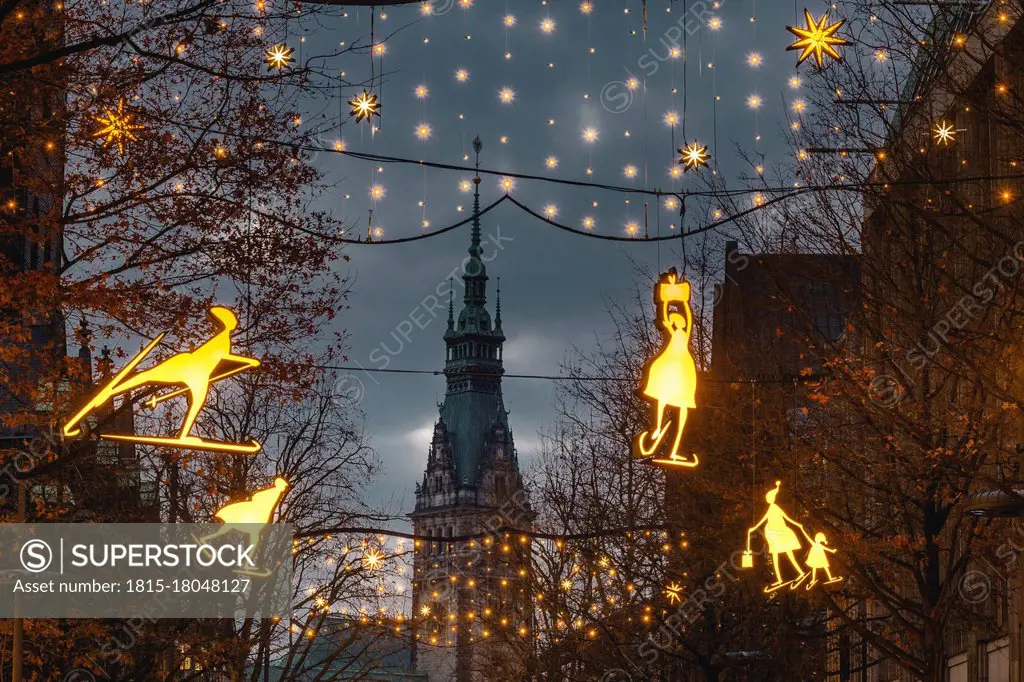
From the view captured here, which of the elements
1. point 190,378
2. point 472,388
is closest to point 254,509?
point 190,378

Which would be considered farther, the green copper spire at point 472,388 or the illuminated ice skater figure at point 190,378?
the green copper spire at point 472,388

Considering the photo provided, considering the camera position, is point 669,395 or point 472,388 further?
point 472,388

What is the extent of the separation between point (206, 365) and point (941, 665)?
46.5ft

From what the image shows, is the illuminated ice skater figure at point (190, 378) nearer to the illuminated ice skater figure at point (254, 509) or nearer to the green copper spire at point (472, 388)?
the illuminated ice skater figure at point (254, 509)

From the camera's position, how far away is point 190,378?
9.80 meters

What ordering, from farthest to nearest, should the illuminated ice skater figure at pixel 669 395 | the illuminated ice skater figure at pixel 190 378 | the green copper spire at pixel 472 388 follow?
1. the green copper spire at pixel 472 388
2. the illuminated ice skater figure at pixel 669 395
3. the illuminated ice skater figure at pixel 190 378

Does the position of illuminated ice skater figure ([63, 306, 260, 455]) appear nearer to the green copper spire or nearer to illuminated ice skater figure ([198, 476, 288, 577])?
illuminated ice skater figure ([198, 476, 288, 577])

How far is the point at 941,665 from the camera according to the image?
20625 millimetres

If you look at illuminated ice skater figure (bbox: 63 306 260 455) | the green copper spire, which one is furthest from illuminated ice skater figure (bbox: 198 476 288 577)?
the green copper spire

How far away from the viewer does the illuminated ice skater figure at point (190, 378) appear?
9500 mm

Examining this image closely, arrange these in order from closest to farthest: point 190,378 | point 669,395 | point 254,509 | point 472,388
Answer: point 190,378 < point 254,509 < point 669,395 < point 472,388

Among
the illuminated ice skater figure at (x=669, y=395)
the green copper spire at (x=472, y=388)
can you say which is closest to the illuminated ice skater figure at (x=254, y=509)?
the illuminated ice skater figure at (x=669, y=395)

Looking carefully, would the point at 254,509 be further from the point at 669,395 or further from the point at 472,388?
the point at 472,388

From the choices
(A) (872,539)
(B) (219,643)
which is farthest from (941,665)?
(B) (219,643)
